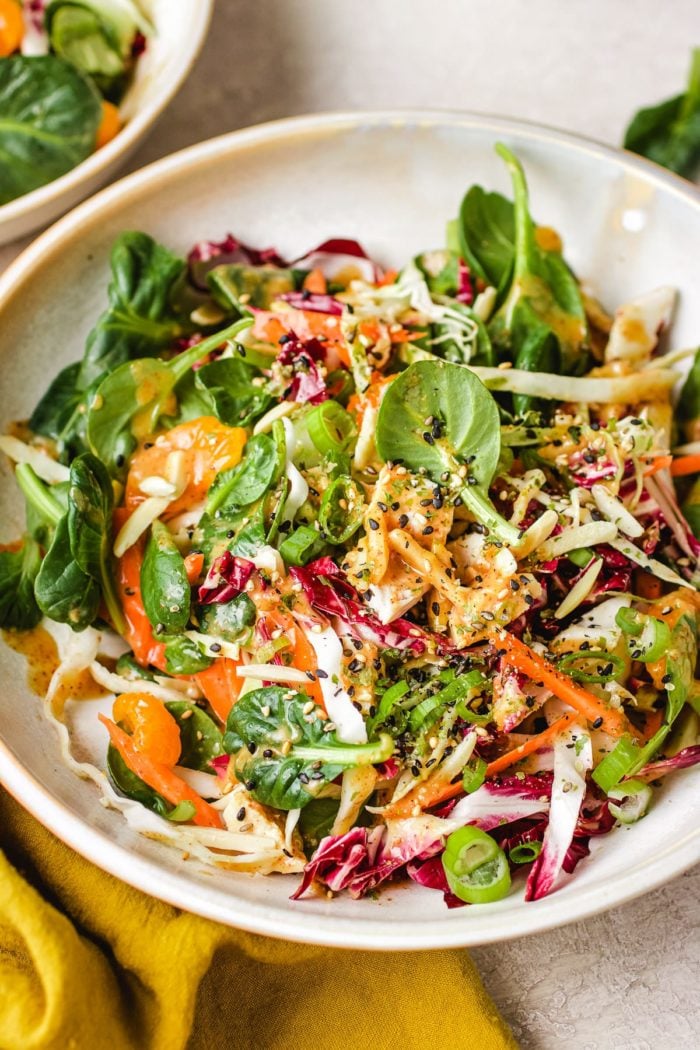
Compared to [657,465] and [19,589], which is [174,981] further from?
[657,465]

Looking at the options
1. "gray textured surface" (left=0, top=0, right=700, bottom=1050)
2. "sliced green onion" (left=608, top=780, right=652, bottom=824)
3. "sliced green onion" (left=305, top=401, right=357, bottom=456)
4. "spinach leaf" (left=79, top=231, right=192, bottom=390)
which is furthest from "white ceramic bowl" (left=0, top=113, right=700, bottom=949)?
"sliced green onion" (left=305, top=401, right=357, bottom=456)

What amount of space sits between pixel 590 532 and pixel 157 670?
4.03 feet

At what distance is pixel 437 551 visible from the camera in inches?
99.9

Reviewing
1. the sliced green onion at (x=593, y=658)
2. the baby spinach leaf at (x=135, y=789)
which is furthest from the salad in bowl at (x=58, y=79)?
the sliced green onion at (x=593, y=658)

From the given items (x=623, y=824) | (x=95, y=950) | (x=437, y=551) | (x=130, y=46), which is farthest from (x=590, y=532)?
(x=130, y=46)

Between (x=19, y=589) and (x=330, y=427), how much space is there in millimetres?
971

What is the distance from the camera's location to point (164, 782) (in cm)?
253

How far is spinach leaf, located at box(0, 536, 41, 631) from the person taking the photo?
275 cm

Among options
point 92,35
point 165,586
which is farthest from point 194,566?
point 92,35

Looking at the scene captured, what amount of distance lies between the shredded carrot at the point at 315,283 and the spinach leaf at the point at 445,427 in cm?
69

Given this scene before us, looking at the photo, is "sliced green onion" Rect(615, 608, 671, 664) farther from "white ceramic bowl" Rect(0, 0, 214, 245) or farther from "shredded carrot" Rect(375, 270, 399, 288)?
"white ceramic bowl" Rect(0, 0, 214, 245)

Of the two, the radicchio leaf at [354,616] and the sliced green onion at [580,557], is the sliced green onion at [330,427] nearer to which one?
the radicchio leaf at [354,616]

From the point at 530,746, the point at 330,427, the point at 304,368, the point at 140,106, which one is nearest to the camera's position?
the point at 530,746

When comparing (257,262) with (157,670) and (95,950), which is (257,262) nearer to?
(157,670)
